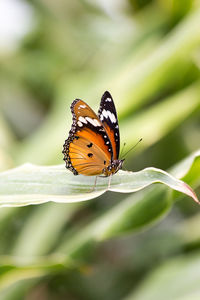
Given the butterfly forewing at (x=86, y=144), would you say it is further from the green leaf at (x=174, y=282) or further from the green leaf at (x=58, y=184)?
the green leaf at (x=174, y=282)

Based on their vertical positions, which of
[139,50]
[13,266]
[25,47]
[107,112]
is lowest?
[13,266]

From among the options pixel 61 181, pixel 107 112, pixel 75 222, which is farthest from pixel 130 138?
pixel 75 222

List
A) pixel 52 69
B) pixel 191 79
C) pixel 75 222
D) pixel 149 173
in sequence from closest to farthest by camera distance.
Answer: pixel 149 173 → pixel 191 79 → pixel 75 222 → pixel 52 69

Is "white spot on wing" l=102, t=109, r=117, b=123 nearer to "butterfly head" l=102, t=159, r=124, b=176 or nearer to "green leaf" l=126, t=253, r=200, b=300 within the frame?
"butterfly head" l=102, t=159, r=124, b=176

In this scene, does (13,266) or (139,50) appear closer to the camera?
(13,266)

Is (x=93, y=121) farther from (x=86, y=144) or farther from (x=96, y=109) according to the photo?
(x=96, y=109)

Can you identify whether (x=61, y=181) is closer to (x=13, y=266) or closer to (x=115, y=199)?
(x=13, y=266)

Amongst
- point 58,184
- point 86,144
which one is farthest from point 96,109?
point 58,184

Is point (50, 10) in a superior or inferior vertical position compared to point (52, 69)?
superior

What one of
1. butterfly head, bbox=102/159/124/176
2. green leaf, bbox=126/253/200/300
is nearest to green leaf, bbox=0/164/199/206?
butterfly head, bbox=102/159/124/176
